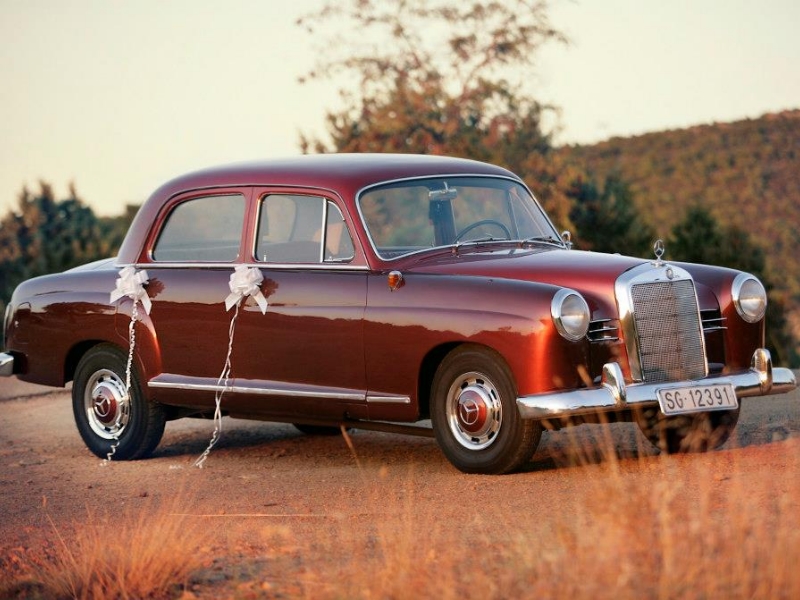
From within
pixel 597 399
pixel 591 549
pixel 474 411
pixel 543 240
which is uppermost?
pixel 543 240

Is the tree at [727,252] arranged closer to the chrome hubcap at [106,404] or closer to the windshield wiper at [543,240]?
the windshield wiper at [543,240]

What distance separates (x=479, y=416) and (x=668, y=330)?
1245 mm

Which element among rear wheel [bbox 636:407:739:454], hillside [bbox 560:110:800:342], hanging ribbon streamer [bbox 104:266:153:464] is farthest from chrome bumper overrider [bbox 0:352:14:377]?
hillside [bbox 560:110:800:342]

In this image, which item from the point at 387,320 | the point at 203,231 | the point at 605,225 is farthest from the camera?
the point at 605,225

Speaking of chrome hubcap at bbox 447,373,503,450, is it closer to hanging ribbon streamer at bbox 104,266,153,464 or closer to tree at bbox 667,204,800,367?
hanging ribbon streamer at bbox 104,266,153,464

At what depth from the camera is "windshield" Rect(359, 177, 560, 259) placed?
9188mm

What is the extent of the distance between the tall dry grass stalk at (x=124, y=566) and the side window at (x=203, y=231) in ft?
10.9

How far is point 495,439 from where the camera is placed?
326 inches

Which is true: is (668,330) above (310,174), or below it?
below

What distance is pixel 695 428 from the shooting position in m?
9.05

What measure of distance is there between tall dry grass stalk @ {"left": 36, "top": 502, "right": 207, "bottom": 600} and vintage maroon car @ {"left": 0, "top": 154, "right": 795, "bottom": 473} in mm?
2217

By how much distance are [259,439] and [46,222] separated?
4501 centimetres

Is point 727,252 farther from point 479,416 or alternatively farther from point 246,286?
point 479,416

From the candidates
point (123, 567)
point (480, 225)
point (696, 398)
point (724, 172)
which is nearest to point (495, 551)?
point (123, 567)
